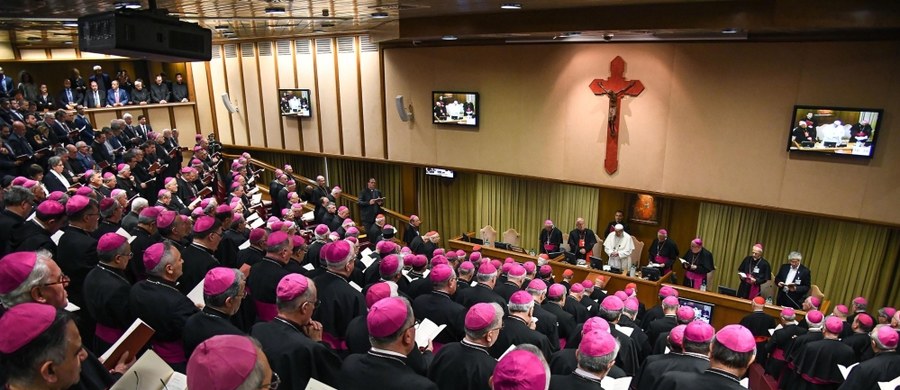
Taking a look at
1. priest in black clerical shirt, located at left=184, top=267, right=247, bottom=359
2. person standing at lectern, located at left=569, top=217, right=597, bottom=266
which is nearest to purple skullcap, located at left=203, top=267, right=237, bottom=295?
priest in black clerical shirt, located at left=184, top=267, right=247, bottom=359

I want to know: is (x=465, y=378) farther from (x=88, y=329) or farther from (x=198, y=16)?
(x=198, y=16)

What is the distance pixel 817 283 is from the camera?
29.4 feet

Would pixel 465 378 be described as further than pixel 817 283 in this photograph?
No

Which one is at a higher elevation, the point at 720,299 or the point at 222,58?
the point at 222,58

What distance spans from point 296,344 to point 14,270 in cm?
164

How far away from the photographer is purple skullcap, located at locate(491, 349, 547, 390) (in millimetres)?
2461

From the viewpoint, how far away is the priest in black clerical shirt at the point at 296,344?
9.82ft

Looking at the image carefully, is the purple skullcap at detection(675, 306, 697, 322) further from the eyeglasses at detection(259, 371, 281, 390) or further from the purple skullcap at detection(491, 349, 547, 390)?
the eyeglasses at detection(259, 371, 281, 390)

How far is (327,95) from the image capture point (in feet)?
42.5

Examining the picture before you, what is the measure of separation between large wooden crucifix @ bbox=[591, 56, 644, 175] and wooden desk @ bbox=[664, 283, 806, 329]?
8.18 feet

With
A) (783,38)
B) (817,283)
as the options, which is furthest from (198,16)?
(817,283)

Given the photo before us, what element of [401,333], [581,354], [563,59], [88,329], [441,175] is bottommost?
[441,175]

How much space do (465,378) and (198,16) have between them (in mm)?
7512

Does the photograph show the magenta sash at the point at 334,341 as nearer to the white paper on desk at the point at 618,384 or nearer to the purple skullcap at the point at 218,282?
the purple skullcap at the point at 218,282
